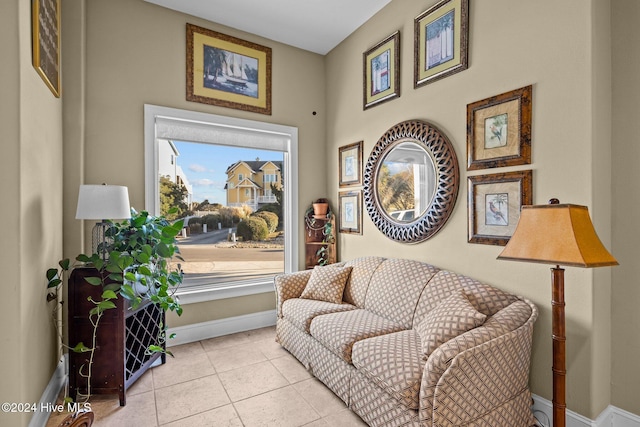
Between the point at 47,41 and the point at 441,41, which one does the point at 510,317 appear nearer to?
the point at 441,41

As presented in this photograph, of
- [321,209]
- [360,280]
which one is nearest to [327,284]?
[360,280]

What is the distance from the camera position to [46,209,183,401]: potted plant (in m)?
2.16

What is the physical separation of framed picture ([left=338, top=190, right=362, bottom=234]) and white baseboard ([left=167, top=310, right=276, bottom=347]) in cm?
133

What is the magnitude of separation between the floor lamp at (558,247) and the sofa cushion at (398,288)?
0.97 metres

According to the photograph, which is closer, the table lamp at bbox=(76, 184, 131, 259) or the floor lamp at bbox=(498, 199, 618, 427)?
the floor lamp at bbox=(498, 199, 618, 427)

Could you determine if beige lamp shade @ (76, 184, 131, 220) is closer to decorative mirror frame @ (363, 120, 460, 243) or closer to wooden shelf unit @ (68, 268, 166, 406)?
wooden shelf unit @ (68, 268, 166, 406)

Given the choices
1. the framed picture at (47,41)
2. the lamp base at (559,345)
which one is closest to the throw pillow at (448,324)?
the lamp base at (559,345)

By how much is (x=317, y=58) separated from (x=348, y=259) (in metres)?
2.55

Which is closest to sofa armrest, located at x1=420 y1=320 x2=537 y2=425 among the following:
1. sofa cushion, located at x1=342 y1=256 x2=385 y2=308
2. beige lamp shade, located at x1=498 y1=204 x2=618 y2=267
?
beige lamp shade, located at x1=498 y1=204 x2=618 y2=267

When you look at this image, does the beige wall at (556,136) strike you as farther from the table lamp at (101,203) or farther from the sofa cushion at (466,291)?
the table lamp at (101,203)

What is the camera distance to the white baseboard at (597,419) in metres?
1.87

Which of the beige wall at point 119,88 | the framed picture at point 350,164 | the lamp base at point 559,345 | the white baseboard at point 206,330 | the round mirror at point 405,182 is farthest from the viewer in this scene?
the framed picture at point 350,164

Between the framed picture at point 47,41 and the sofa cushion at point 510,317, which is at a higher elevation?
the framed picture at point 47,41

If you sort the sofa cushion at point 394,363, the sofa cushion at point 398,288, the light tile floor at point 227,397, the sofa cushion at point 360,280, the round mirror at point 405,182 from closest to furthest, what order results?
the sofa cushion at point 394,363, the light tile floor at point 227,397, the sofa cushion at point 398,288, the round mirror at point 405,182, the sofa cushion at point 360,280
